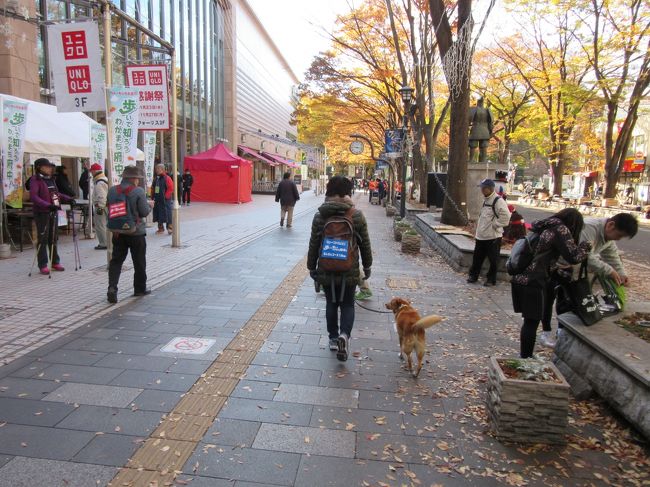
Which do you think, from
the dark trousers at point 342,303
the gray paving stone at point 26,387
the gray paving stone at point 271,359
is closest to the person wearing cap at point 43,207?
the gray paving stone at point 26,387

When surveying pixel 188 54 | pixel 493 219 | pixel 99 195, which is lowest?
pixel 493 219

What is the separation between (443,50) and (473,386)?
10.3 meters

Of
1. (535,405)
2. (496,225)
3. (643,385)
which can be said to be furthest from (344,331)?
(496,225)

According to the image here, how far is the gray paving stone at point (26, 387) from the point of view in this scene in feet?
11.5

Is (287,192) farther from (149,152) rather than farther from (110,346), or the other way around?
(110,346)

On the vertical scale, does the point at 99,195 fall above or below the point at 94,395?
above

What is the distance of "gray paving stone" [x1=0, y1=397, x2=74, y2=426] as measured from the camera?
3.15 m

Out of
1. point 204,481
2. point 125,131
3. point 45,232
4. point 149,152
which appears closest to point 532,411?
point 204,481

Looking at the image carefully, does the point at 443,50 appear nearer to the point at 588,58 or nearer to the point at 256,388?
the point at 256,388

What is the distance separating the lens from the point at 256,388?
3.74 meters

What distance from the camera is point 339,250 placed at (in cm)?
411

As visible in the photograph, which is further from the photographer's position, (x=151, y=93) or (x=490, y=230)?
(x=151, y=93)

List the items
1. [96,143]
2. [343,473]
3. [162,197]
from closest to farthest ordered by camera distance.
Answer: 1. [343,473]
2. [96,143]
3. [162,197]

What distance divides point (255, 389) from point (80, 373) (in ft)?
4.90
